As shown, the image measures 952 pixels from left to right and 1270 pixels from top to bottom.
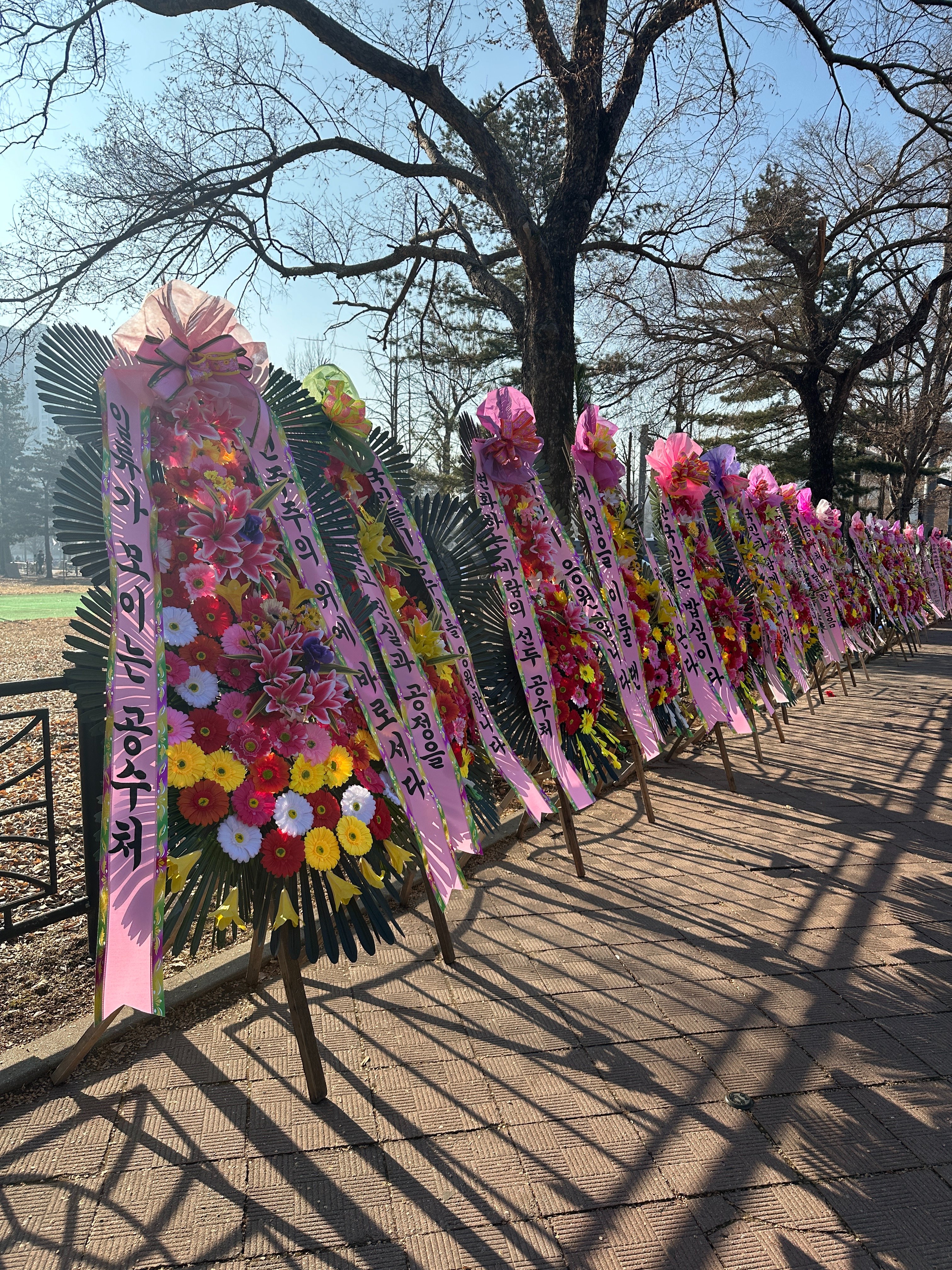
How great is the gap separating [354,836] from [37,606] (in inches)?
1120

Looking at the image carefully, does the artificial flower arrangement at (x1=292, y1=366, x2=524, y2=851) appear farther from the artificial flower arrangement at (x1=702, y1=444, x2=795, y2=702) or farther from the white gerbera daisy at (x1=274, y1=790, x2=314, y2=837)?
the artificial flower arrangement at (x1=702, y1=444, x2=795, y2=702)

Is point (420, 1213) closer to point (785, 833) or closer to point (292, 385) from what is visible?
point (292, 385)

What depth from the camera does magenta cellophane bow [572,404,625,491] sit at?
Result: 4375mm

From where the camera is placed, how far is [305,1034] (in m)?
2.21

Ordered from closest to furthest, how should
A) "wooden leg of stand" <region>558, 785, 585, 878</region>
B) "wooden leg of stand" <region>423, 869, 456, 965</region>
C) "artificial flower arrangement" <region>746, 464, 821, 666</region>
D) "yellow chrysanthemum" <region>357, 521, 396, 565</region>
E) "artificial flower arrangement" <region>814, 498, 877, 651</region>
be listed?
"wooden leg of stand" <region>423, 869, 456, 965</region> → "yellow chrysanthemum" <region>357, 521, 396, 565</region> → "wooden leg of stand" <region>558, 785, 585, 878</region> → "artificial flower arrangement" <region>746, 464, 821, 666</region> → "artificial flower arrangement" <region>814, 498, 877, 651</region>

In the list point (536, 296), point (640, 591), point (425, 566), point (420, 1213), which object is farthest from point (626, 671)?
point (536, 296)

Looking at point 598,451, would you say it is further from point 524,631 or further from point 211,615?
point 211,615

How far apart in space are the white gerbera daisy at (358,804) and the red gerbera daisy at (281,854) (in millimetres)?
153

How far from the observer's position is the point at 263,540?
2299 mm

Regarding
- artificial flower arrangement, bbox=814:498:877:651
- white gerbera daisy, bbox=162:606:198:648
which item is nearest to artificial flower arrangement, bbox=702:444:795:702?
artificial flower arrangement, bbox=814:498:877:651

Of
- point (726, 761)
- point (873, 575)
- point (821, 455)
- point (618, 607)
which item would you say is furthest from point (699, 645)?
point (821, 455)

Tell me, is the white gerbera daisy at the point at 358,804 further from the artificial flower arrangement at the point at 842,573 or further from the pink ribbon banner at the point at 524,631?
the artificial flower arrangement at the point at 842,573

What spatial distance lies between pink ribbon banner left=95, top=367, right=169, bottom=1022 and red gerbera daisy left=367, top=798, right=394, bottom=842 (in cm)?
56

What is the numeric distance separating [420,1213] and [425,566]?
77.6 inches
